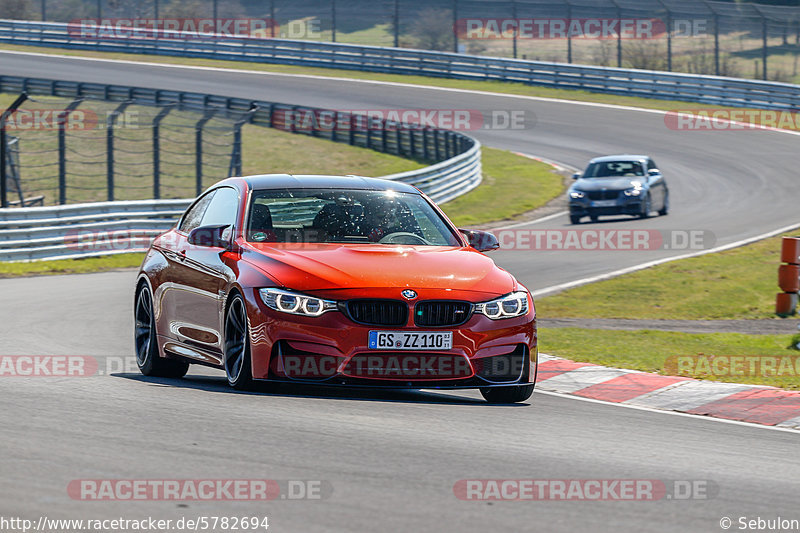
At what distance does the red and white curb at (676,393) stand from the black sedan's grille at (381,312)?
2.26 metres

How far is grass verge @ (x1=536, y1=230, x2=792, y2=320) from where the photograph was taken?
15266 millimetres

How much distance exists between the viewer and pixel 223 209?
29.6 ft

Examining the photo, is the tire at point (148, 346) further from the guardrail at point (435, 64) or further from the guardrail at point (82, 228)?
the guardrail at point (435, 64)

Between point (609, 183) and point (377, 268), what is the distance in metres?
18.2

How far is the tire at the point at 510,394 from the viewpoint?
816 centimetres

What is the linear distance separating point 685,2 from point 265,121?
16560 mm

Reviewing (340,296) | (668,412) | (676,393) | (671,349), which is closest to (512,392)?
(668,412)

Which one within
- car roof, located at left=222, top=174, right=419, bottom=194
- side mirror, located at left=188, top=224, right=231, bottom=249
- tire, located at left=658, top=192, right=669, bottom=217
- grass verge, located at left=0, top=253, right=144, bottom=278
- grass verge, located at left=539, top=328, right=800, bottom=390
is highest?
car roof, located at left=222, top=174, right=419, bottom=194

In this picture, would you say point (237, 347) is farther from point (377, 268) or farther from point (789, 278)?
point (789, 278)

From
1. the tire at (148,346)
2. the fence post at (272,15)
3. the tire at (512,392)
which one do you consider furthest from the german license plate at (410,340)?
the fence post at (272,15)

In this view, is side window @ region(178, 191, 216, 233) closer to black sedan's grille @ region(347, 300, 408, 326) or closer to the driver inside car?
the driver inside car

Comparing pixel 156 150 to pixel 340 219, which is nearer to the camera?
pixel 340 219

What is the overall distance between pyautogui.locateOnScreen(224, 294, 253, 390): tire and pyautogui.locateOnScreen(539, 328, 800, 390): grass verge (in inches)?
163

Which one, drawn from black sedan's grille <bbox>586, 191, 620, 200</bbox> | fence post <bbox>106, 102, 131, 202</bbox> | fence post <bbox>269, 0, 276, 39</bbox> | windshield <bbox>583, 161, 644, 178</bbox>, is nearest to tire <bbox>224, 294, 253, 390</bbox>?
fence post <bbox>106, 102, 131, 202</bbox>
